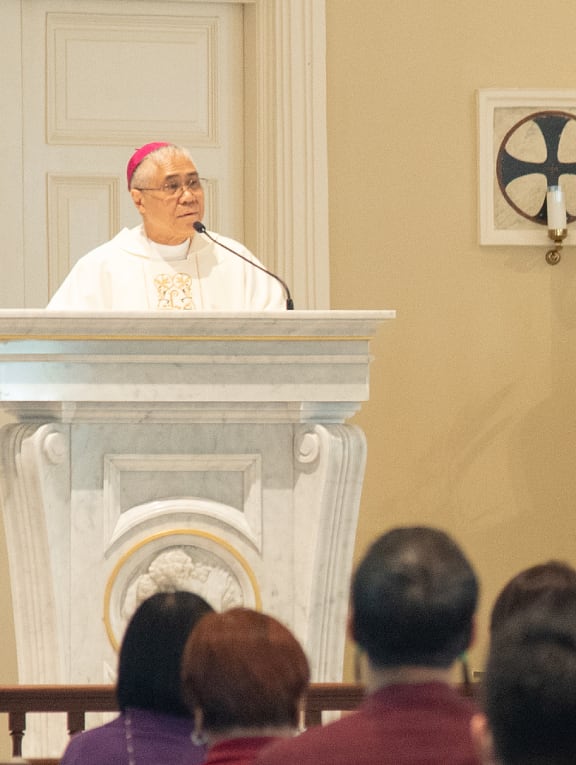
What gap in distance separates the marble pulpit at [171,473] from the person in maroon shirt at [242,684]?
1.90 metres

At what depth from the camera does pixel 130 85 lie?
6.78m

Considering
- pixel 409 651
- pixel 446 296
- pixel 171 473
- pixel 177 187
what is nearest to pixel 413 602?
pixel 409 651

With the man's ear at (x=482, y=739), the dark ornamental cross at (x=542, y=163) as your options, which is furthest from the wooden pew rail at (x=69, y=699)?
the dark ornamental cross at (x=542, y=163)

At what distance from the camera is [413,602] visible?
2.07 metres

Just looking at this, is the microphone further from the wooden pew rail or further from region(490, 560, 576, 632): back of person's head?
region(490, 560, 576, 632): back of person's head

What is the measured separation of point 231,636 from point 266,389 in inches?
80.0

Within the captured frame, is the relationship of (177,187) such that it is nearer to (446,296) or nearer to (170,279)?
(170,279)

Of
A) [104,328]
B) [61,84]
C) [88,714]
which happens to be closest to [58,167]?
[61,84]

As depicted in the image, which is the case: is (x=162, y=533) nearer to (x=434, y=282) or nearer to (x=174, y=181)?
A: (x=174, y=181)

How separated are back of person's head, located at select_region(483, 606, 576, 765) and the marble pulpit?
7.97ft

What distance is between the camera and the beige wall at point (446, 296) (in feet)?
21.8

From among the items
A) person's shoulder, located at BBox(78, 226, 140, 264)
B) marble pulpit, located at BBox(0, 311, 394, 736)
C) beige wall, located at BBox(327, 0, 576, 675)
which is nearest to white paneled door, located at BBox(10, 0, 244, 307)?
beige wall, located at BBox(327, 0, 576, 675)

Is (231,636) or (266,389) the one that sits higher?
(266,389)

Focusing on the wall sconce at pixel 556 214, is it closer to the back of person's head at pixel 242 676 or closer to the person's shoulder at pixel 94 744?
the person's shoulder at pixel 94 744
